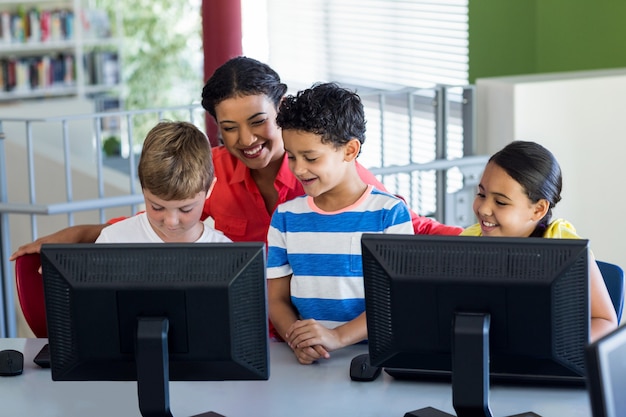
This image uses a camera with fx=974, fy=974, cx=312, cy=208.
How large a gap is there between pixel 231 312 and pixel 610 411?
0.64m

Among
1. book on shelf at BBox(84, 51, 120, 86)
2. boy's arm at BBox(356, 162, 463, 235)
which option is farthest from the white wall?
book on shelf at BBox(84, 51, 120, 86)

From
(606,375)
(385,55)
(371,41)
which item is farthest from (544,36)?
(606,375)

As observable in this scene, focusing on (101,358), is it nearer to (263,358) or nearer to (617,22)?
(263,358)

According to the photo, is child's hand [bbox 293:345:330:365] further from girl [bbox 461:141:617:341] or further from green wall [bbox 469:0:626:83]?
green wall [bbox 469:0:626:83]

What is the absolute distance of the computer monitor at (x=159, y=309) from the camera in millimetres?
1577

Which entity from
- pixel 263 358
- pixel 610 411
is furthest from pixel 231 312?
pixel 610 411

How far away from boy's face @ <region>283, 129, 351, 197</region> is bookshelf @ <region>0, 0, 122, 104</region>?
6.02 m

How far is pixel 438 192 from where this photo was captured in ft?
12.5

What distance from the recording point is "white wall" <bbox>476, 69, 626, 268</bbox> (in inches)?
143

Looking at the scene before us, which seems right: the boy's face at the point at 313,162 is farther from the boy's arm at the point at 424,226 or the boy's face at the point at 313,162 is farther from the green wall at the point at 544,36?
the green wall at the point at 544,36

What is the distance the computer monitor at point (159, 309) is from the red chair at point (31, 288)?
0.58 meters

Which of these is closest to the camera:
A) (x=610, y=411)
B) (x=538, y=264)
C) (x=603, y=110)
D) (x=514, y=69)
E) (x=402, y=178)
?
(x=610, y=411)

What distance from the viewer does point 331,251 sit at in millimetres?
2100

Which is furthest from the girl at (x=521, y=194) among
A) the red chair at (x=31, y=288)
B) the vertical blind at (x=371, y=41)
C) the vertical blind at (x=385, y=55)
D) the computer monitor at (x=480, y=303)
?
the vertical blind at (x=371, y=41)
